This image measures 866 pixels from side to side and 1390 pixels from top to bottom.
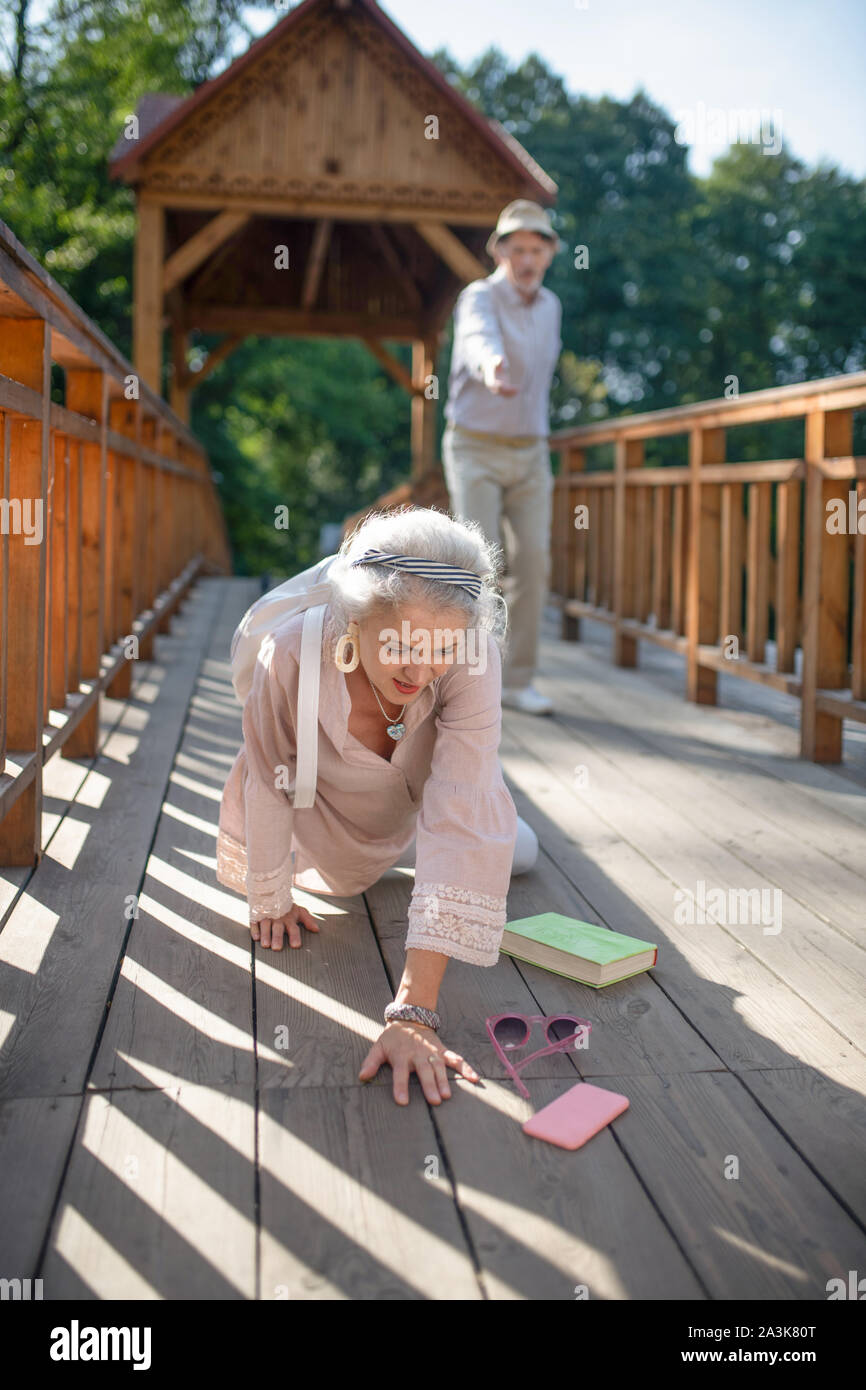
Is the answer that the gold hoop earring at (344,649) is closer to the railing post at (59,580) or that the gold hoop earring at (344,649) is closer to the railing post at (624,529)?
the railing post at (59,580)

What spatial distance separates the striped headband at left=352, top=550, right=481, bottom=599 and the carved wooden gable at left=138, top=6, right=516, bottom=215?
300 inches

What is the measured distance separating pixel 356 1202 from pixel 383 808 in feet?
3.46

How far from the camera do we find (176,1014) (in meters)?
2.05

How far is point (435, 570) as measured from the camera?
6.15 ft

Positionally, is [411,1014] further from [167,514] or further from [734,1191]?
[167,514]

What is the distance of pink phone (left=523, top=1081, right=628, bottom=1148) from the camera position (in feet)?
5.53

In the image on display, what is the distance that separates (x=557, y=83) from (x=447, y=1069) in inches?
1293

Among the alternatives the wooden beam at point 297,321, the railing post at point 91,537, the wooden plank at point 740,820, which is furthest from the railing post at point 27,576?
the wooden beam at point 297,321

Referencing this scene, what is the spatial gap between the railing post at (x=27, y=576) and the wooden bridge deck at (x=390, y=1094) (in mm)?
123

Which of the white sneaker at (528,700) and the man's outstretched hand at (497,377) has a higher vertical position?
the man's outstretched hand at (497,377)

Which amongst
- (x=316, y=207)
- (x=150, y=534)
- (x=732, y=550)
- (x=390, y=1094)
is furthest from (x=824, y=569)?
(x=316, y=207)

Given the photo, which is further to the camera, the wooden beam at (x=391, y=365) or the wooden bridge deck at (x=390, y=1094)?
the wooden beam at (x=391, y=365)

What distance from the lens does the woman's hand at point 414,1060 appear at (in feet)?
5.90
